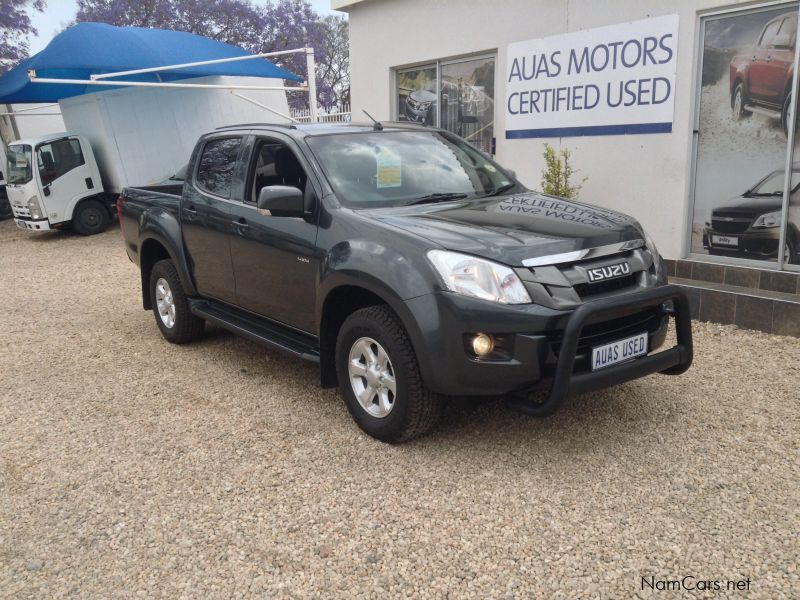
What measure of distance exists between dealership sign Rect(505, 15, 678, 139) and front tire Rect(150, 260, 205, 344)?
4.35 meters

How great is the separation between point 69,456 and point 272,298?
153 centimetres

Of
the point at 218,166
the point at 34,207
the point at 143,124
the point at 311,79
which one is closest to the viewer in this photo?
the point at 218,166

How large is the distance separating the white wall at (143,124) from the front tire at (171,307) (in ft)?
28.6

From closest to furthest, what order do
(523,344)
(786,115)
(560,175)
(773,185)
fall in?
(523,344) < (786,115) < (773,185) < (560,175)

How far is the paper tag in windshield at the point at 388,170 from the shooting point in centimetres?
433

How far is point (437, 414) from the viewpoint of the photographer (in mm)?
3682

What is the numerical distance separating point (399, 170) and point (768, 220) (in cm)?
372

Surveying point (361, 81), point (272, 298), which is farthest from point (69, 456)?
point (361, 81)

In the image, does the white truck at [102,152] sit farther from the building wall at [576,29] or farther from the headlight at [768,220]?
the headlight at [768,220]

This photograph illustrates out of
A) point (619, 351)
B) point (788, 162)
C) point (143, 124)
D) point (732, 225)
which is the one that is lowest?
point (732, 225)

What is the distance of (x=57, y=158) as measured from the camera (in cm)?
1355

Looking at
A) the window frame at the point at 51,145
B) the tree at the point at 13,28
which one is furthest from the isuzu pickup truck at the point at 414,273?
the tree at the point at 13,28

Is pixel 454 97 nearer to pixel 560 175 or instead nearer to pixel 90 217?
pixel 560 175

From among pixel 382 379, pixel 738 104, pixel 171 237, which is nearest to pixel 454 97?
pixel 738 104
